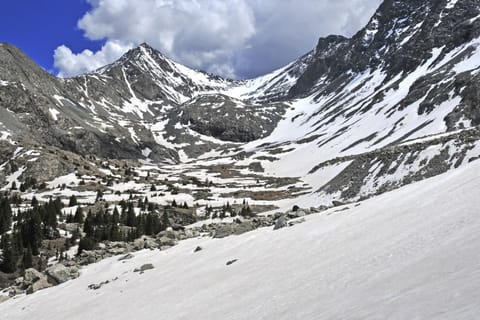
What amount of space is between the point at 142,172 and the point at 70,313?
13068cm

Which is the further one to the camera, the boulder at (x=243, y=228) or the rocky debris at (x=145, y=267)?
the boulder at (x=243, y=228)

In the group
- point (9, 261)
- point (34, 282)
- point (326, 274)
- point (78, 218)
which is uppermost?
point (78, 218)

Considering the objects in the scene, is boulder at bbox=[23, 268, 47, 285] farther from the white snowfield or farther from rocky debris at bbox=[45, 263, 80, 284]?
the white snowfield

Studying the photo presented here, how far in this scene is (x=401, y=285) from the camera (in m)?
9.45

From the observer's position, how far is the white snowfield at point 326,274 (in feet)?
28.8

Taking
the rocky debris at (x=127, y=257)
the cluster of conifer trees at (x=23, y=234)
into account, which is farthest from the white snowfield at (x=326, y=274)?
the cluster of conifer trees at (x=23, y=234)

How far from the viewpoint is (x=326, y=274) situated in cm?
1278

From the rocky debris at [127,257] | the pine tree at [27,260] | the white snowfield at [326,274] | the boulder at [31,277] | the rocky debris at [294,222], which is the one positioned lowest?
the white snowfield at [326,274]

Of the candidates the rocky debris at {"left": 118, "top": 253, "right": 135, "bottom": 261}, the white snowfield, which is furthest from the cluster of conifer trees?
the white snowfield

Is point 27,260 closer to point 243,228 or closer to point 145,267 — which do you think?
point 145,267

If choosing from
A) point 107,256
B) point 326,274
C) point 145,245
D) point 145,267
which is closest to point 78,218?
point 107,256

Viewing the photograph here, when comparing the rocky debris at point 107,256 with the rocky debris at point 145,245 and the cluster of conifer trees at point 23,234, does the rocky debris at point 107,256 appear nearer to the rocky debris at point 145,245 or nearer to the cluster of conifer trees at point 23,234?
the rocky debris at point 145,245

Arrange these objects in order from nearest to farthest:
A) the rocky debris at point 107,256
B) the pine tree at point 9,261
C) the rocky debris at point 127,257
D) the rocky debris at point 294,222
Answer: the rocky debris at point 294,222 < the rocky debris at point 107,256 < the rocky debris at point 127,257 < the pine tree at point 9,261

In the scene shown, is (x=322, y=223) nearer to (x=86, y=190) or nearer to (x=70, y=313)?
(x=70, y=313)
